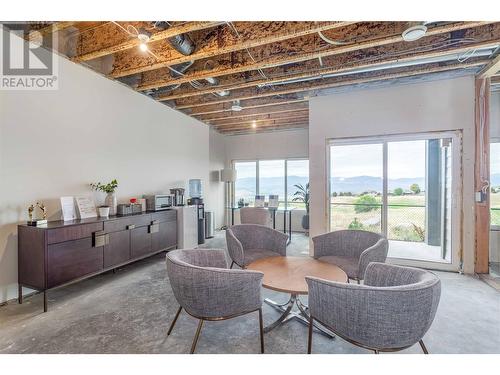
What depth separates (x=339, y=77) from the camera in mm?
3871

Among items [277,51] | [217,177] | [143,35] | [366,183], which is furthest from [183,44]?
[217,177]

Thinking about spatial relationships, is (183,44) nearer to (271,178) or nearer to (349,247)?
(349,247)

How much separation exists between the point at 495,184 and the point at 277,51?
4434 mm

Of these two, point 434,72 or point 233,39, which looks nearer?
point 233,39

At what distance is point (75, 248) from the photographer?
279 cm

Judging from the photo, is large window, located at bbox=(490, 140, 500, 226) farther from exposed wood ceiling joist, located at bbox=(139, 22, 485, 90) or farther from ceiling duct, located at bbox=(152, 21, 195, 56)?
ceiling duct, located at bbox=(152, 21, 195, 56)

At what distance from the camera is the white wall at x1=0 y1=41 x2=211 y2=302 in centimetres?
271

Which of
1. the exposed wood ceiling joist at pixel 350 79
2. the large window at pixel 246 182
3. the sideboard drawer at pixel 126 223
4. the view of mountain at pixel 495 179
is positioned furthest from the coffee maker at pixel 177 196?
the view of mountain at pixel 495 179

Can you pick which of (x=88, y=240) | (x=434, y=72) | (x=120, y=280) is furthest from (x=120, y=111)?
(x=434, y=72)

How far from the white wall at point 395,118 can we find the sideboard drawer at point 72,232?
3459 mm

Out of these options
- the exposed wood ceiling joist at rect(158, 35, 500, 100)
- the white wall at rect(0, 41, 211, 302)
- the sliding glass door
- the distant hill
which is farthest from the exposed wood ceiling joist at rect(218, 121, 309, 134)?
the exposed wood ceiling joist at rect(158, 35, 500, 100)

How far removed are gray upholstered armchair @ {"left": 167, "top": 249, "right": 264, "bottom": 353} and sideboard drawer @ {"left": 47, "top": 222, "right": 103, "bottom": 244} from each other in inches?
62.2
